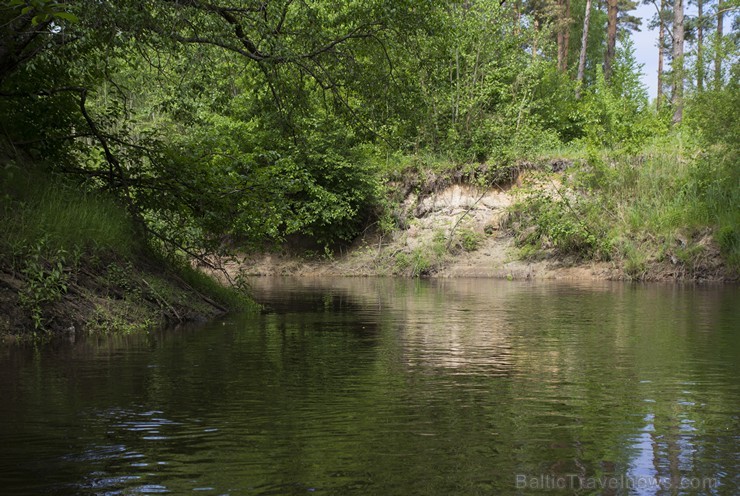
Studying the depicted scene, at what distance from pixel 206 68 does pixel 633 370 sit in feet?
24.5

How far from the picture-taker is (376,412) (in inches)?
236

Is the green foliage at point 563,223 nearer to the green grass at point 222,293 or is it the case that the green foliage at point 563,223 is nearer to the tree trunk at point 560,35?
the green grass at point 222,293

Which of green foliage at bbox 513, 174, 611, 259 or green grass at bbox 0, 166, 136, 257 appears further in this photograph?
green foliage at bbox 513, 174, 611, 259

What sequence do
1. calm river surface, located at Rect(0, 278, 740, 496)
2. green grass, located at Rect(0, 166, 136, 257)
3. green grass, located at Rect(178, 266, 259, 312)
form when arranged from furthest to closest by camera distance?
1. green grass, located at Rect(178, 266, 259, 312)
2. green grass, located at Rect(0, 166, 136, 257)
3. calm river surface, located at Rect(0, 278, 740, 496)

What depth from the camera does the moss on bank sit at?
9.92 m

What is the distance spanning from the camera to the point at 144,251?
42.3 ft

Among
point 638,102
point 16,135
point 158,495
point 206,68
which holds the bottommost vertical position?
point 158,495

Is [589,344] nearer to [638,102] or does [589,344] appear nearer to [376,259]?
[376,259]

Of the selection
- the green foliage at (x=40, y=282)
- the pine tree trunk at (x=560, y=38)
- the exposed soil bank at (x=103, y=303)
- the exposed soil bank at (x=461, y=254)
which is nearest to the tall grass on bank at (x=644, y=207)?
the exposed soil bank at (x=461, y=254)

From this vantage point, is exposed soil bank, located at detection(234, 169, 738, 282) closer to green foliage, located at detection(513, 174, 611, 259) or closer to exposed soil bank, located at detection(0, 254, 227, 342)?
green foliage, located at detection(513, 174, 611, 259)

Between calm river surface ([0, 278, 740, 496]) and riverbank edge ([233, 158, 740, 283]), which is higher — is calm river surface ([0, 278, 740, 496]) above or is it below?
below

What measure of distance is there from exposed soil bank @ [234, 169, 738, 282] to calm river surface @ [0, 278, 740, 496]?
15471 mm

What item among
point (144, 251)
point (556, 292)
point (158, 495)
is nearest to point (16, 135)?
point (144, 251)

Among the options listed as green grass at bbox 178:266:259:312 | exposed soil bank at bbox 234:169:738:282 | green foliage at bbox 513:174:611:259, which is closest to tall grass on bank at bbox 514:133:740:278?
green foliage at bbox 513:174:611:259
